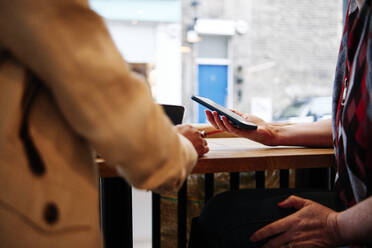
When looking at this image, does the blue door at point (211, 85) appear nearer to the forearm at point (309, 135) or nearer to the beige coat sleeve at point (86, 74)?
the forearm at point (309, 135)

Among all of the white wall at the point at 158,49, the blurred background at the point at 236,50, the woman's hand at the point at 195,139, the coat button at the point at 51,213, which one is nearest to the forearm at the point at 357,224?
the woman's hand at the point at 195,139

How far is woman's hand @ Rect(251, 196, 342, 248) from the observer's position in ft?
2.17

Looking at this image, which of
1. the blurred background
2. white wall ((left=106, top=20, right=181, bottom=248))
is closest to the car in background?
the blurred background

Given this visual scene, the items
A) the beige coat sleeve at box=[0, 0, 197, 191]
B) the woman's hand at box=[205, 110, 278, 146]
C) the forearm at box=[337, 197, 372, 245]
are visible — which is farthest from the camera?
the woman's hand at box=[205, 110, 278, 146]

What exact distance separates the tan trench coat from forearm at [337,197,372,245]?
0.41m

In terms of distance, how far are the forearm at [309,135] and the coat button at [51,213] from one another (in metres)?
0.71

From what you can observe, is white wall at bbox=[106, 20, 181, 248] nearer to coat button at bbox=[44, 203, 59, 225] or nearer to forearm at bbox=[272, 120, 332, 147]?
forearm at bbox=[272, 120, 332, 147]

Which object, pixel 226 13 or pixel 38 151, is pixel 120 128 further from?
pixel 226 13

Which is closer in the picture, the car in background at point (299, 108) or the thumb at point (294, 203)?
the thumb at point (294, 203)

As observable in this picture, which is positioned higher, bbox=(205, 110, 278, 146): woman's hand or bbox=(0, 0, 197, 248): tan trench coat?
bbox=(0, 0, 197, 248): tan trench coat

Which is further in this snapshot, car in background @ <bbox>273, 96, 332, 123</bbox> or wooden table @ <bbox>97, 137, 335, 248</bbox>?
car in background @ <bbox>273, 96, 332, 123</bbox>

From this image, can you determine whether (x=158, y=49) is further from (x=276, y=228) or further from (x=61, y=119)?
(x=61, y=119)

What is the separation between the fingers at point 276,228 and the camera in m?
0.69

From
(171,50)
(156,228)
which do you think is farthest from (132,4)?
(156,228)
